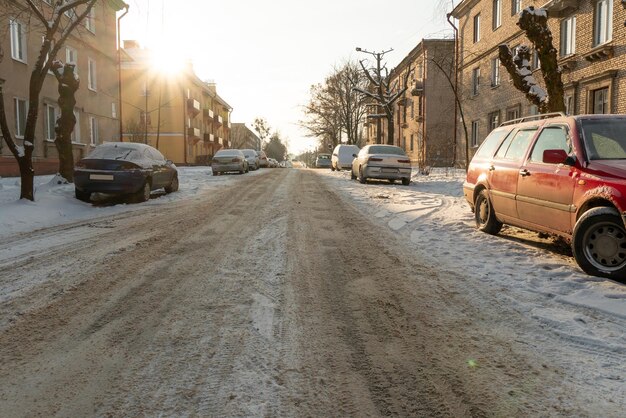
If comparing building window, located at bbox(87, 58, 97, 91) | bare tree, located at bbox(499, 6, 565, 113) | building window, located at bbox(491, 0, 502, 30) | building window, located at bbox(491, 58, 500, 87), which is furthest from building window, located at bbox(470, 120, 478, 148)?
building window, located at bbox(87, 58, 97, 91)

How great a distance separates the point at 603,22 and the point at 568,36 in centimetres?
216

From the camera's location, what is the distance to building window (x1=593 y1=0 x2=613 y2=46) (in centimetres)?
1591

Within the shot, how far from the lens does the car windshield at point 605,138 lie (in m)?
5.44

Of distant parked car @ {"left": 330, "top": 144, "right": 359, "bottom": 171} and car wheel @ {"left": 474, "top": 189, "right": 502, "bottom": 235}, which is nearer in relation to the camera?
car wheel @ {"left": 474, "top": 189, "right": 502, "bottom": 235}

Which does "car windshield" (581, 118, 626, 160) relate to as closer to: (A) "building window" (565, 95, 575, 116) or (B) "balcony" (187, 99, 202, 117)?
(A) "building window" (565, 95, 575, 116)

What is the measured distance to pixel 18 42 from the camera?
1908 centimetres

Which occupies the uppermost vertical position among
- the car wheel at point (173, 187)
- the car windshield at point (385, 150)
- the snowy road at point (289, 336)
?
the car windshield at point (385, 150)

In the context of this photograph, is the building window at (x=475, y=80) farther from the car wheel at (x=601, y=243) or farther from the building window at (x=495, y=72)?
the car wheel at (x=601, y=243)

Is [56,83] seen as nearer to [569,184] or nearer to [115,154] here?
[115,154]

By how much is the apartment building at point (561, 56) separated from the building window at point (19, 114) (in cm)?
1973

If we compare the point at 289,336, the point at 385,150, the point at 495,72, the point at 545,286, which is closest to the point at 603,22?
the point at 385,150

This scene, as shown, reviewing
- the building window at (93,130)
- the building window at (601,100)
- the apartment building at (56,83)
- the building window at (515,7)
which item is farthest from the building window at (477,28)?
the building window at (93,130)

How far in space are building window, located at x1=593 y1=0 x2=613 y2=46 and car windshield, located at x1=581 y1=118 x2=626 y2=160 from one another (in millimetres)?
12679

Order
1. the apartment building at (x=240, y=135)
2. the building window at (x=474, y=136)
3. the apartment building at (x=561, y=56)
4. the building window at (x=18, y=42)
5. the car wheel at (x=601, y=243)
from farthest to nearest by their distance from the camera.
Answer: the apartment building at (x=240, y=135)
the building window at (x=474, y=136)
the building window at (x=18, y=42)
the apartment building at (x=561, y=56)
the car wheel at (x=601, y=243)
